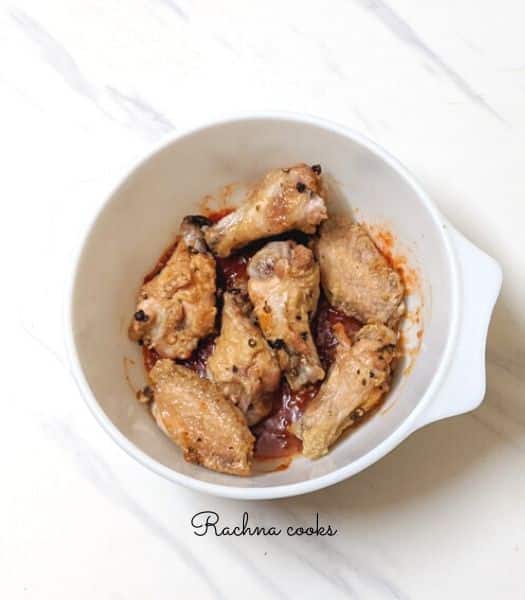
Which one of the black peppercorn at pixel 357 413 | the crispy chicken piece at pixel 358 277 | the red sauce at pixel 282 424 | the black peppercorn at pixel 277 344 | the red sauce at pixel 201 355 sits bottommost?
the red sauce at pixel 282 424

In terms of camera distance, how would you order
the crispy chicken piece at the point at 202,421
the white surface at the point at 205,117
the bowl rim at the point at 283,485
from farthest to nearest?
the white surface at the point at 205,117 → the crispy chicken piece at the point at 202,421 → the bowl rim at the point at 283,485

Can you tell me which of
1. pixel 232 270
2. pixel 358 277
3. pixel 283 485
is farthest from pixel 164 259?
pixel 283 485

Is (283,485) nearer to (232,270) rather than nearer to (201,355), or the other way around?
(201,355)

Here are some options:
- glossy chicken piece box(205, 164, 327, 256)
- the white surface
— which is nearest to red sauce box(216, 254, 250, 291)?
glossy chicken piece box(205, 164, 327, 256)

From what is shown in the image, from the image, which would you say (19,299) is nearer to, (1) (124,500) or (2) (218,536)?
(1) (124,500)

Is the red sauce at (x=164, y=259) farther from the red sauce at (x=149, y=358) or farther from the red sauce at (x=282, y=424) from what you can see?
the red sauce at (x=282, y=424)

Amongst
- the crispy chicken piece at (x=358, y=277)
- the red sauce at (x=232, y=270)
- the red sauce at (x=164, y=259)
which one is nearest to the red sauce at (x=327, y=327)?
the crispy chicken piece at (x=358, y=277)

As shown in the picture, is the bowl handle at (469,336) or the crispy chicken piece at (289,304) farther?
the crispy chicken piece at (289,304)
